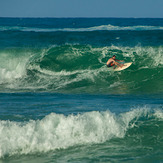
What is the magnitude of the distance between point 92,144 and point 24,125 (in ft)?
5.67

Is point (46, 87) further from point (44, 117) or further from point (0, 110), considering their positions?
point (44, 117)

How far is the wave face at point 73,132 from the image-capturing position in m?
7.91

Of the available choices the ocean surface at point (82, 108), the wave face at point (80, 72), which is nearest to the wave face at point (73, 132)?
the ocean surface at point (82, 108)

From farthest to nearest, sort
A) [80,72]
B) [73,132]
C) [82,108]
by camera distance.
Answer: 1. [80,72]
2. [82,108]
3. [73,132]

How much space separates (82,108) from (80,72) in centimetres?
815

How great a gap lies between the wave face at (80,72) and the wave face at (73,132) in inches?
194

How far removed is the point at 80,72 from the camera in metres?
18.4

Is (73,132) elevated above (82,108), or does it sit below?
below

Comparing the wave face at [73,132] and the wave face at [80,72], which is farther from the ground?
the wave face at [80,72]

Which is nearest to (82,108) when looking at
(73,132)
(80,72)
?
(73,132)

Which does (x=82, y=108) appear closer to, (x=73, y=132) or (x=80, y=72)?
(x=73, y=132)

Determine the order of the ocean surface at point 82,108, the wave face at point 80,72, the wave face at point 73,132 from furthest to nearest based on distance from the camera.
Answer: the wave face at point 80,72 < the wave face at point 73,132 < the ocean surface at point 82,108

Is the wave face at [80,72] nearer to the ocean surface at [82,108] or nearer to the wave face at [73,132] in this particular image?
the ocean surface at [82,108]

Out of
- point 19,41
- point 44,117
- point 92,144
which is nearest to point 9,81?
point 44,117
